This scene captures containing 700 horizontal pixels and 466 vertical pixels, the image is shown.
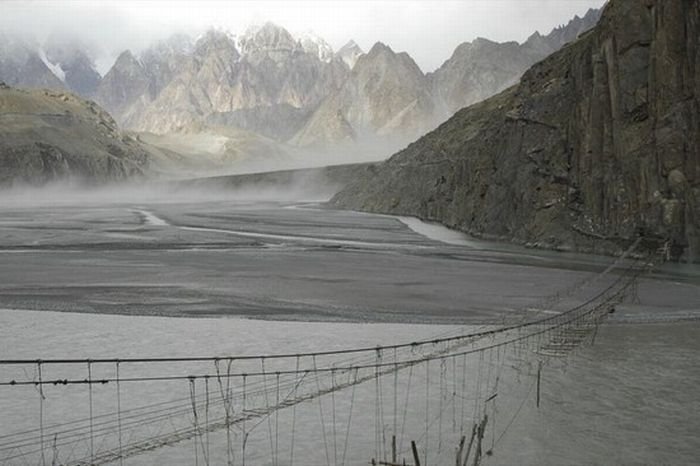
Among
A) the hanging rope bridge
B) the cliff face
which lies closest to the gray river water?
the hanging rope bridge

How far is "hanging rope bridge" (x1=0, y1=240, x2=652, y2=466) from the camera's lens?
1811 centimetres

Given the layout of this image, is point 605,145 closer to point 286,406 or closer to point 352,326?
point 352,326

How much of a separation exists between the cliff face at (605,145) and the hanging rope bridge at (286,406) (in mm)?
41107

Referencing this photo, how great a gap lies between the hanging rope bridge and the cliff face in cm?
4111

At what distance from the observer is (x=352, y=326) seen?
111 feet

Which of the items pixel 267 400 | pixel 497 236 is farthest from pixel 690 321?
pixel 497 236

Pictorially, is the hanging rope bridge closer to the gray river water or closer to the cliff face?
the gray river water

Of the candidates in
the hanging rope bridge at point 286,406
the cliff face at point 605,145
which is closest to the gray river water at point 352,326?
the hanging rope bridge at point 286,406

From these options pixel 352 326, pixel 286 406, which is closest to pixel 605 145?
pixel 352 326

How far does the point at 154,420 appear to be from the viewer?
66.5 ft

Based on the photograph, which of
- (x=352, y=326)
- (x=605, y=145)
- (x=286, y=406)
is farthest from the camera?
(x=605, y=145)

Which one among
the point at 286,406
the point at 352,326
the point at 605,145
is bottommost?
the point at 286,406

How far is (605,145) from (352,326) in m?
49.1

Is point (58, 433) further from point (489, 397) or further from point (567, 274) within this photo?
point (567, 274)
